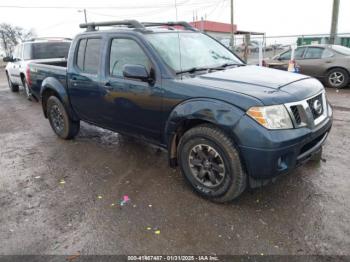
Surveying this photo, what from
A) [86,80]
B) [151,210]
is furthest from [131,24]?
[151,210]

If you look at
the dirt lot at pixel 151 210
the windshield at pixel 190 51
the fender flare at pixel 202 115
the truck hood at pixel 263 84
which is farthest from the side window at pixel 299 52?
the fender flare at pixel 202 115

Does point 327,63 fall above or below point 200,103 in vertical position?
below

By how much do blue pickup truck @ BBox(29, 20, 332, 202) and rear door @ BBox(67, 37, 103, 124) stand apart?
2cm

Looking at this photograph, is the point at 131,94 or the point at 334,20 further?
the point at 334,20

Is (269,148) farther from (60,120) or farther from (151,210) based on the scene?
(60,120)

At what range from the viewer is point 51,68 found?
560 centimetres

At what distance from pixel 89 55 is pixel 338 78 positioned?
8.61m

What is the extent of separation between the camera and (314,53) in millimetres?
10805

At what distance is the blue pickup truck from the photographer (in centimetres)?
297

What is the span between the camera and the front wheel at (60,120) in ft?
18.2

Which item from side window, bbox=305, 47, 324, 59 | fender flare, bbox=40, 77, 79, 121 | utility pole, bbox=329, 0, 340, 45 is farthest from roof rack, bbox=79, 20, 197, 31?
utility pole, bbox=329, 0, 340, 45

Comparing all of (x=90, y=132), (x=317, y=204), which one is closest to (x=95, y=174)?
(x=90, y=132)

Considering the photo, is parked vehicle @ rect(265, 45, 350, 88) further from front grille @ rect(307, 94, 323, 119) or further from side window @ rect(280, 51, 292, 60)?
front grille @ rect(307, 94, 323, 119)

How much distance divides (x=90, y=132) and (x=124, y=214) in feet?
11.1
